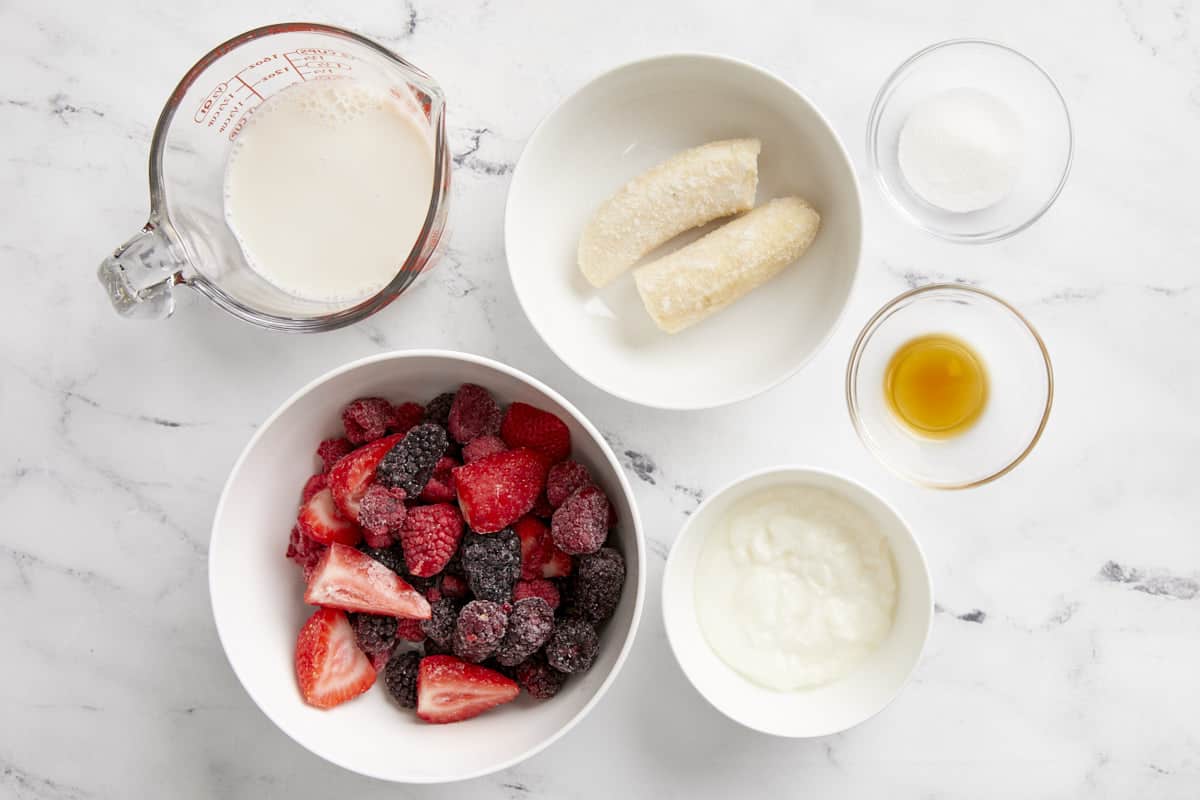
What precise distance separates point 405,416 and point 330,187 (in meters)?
0.36

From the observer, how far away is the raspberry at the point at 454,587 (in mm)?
1284

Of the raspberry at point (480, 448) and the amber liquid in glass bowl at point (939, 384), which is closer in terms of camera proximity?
the raspberry at point (480, 448)

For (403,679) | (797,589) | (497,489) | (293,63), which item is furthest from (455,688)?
(293,63)

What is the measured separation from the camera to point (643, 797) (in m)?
1.46

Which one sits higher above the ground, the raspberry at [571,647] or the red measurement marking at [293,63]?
the red measurement marking at [293,63]

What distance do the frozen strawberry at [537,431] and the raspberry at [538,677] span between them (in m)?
0.30

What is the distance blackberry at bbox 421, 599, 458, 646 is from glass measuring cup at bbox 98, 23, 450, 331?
17.0 inches

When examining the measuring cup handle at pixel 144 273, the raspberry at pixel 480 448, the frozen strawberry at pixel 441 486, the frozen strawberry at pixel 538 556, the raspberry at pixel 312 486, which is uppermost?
the measuring cup handle at pixel 144 273

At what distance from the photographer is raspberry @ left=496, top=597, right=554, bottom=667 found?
1215mm

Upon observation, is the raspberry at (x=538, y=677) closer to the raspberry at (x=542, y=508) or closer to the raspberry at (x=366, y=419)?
the raspberry at (x=542, y=508)

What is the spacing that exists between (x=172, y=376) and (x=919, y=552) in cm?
122

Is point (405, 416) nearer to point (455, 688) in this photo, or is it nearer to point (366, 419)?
point (366, 419)

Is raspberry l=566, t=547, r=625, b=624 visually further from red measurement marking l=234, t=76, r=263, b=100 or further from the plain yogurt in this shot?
red measurement marking l=234, t=76, r=263, b=100

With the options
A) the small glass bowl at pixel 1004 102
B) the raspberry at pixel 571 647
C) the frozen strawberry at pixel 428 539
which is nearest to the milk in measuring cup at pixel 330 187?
the frozen strawberry at pixel 428 539
